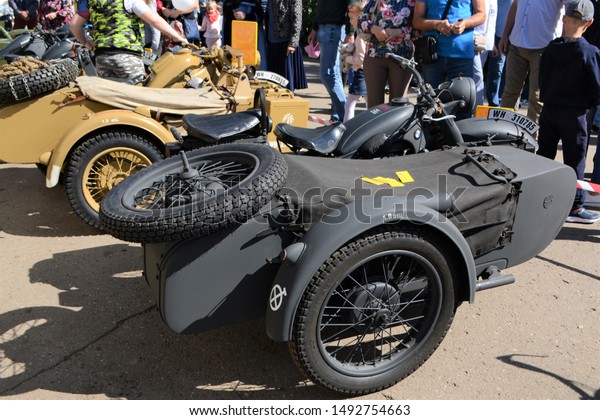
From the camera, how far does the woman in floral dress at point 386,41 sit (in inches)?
209

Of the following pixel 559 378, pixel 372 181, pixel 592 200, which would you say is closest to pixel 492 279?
pixel 559 378

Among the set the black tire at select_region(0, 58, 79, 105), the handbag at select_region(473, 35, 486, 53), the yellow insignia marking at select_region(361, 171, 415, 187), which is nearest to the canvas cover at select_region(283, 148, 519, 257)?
the yellow insignia marking at select_region(361, 171, 415, 187)

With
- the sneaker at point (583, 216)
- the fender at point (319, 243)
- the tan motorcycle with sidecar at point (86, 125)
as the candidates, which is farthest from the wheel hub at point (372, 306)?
the sneaker at point (583, 216)

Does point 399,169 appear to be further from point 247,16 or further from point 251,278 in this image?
point 247,16

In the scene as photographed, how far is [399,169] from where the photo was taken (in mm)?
3012

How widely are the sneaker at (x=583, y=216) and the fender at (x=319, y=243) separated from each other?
282 cm

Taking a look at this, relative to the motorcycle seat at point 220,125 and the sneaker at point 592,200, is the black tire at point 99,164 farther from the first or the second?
the sneaker at point 592,200

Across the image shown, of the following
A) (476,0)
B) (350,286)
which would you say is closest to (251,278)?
(350,286)

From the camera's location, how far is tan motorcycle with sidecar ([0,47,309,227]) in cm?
418

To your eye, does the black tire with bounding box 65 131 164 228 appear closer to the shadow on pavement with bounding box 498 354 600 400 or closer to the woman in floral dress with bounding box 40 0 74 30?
the shadow on pavement with bounding box 498 354 600 400

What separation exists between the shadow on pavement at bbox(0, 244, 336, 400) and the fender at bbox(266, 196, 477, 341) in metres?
0.56

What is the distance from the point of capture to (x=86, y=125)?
13.6 feet

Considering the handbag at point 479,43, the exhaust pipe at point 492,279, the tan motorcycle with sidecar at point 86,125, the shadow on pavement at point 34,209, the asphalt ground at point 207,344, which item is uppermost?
the handbag at point 479,43

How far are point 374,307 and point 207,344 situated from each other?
1.00 m
